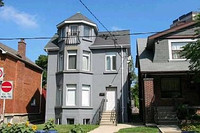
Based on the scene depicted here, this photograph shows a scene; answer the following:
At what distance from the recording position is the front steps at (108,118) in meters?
18.3

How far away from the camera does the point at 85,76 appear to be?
67.6 feet

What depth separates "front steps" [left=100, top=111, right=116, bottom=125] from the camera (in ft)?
60.0

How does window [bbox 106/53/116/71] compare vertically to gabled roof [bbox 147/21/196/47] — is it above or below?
below

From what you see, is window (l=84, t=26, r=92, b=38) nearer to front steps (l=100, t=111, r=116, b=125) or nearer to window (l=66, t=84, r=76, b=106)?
window (l=66, t=84, r=76, b=106)

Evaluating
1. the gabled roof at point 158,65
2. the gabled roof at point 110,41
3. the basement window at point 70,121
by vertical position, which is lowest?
the basement window at point 70,121

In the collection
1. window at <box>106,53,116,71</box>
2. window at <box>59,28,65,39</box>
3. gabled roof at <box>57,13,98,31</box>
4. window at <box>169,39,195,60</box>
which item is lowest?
window at <box>106,53,116,71</box>

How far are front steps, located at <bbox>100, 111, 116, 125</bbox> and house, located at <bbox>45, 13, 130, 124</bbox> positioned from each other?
9.7 inches

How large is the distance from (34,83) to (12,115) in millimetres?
6414

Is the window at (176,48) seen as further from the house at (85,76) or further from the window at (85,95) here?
the window at (85,95)

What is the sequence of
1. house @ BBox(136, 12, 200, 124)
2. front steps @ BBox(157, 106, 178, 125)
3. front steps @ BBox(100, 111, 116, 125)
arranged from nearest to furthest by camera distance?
front steps @ BBox(157, 106, 178, 125), house @ BBox(136, 12, 200, 124), front steps @ BBox(100, 111, 116, 125)

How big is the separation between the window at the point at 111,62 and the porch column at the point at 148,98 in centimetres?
492

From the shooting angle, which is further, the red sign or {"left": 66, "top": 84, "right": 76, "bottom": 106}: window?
{"left": 66, "top": 84, "right": 76, "bottom": 106}: window

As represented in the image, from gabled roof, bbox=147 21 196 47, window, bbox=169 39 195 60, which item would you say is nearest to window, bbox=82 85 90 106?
gabled roof, bbox=147 21 196 47

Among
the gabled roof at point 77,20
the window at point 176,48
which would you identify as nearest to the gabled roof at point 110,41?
the gabled roof at point 77,20
